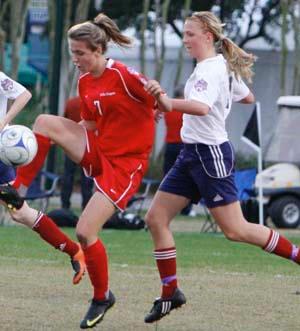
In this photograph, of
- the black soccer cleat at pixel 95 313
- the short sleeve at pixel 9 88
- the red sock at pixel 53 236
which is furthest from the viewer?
the short sleeve at pixel 9 88

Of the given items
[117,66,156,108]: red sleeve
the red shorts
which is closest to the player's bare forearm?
the red shorts

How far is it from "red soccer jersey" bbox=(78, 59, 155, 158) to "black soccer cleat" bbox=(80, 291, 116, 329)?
93 centimetres

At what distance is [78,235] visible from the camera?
307 inches

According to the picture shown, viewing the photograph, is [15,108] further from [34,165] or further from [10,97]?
[34,165]

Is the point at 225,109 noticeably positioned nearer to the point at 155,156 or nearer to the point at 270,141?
the point at 270,141

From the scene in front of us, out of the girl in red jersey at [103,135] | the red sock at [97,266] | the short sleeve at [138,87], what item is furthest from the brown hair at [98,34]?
the red sock at [97,266]

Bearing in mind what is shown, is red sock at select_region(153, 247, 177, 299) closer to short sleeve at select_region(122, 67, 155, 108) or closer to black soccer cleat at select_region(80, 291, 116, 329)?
black soccer cleat at select_region(80, 291, 116, 329)

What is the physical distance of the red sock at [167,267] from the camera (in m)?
8.22

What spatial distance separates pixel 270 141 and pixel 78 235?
34.9 feet

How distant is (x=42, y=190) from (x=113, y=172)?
1118 centimetres

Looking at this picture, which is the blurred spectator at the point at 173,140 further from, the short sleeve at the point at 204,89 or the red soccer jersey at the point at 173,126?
the short sleeve at the point at 204,89

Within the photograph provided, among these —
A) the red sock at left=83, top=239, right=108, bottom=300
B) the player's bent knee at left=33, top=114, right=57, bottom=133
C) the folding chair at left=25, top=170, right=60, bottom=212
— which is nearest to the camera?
the red sock at left=83, top=239, right=108, bottom=300

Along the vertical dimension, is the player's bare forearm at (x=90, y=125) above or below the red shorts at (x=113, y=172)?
above

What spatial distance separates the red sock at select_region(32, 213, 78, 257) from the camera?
8977mm
